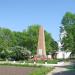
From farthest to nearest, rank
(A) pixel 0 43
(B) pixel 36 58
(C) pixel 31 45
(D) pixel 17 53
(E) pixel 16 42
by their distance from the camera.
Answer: (E) pixel 16 42 < (C) pixel 31 45 < (A) pixel 0 43 < (D) pixel 17 53 < (B) pixel 36 58

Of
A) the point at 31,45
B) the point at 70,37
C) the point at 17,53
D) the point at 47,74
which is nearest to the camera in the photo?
the point at 47,74

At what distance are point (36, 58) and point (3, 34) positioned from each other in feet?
159

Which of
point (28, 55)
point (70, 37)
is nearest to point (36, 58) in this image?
point (28, 55)

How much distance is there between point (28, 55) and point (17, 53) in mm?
2618

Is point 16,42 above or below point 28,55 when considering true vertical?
above

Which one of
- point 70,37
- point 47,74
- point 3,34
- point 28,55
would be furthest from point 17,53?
point 3,34

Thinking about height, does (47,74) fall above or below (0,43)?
below

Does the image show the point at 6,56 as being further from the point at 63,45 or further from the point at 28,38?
the point at 28,38

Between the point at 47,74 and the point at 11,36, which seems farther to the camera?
the point at 11,36

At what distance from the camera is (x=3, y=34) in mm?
107125

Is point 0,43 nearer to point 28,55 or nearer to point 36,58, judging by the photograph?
point 28,55

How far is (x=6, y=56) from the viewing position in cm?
6969

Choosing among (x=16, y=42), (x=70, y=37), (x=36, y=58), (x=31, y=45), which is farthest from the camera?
(x=16, y=42)

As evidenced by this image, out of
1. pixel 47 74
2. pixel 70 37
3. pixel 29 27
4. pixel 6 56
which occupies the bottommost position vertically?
pixel 47 74
